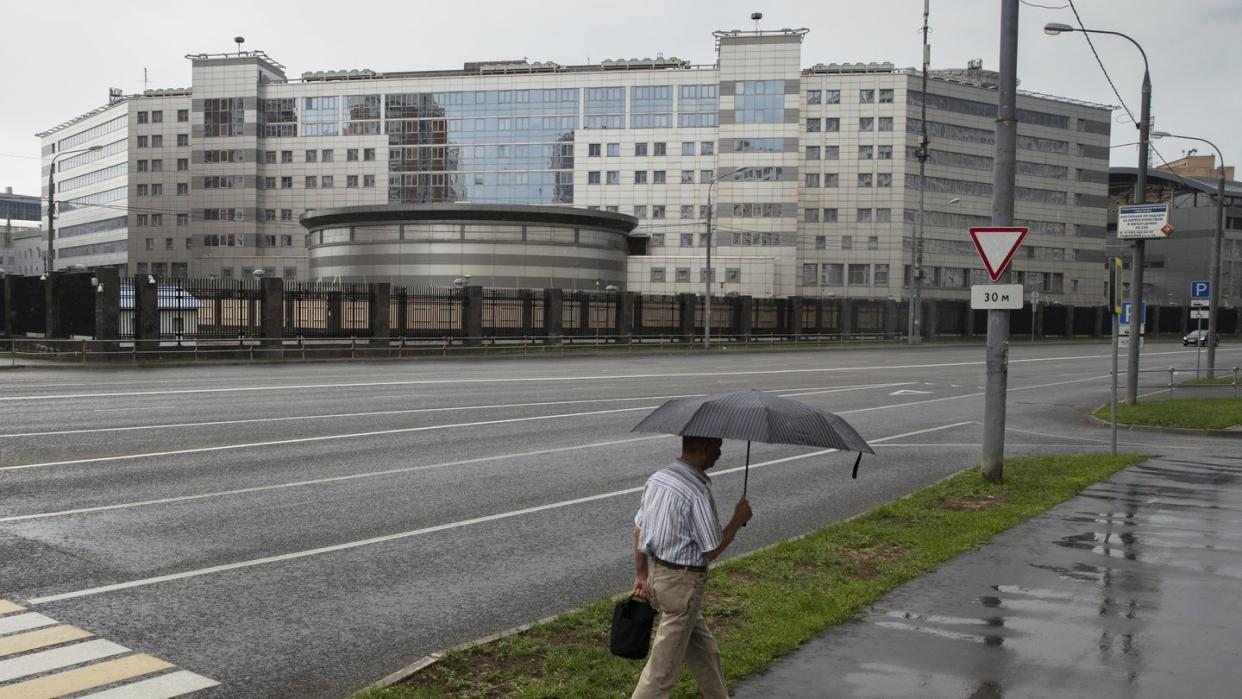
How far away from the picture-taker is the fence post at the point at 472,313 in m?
46.3

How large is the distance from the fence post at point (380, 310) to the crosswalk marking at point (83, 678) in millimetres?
37323

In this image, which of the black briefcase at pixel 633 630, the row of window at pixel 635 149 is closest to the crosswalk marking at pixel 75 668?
the black briefcase at pixel 633 630

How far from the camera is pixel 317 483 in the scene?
39.8ft

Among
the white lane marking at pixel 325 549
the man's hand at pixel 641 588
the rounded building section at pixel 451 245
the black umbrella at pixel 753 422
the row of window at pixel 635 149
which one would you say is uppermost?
the row of window at pixel 635 149

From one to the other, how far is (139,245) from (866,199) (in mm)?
78846

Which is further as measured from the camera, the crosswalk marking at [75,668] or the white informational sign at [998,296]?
the white informational sign at [998,296]

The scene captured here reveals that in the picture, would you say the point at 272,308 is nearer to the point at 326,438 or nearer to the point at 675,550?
the point at 326,438

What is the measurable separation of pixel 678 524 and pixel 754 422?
64 centimetres

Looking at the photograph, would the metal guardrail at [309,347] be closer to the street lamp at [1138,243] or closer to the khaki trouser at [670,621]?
the street lamp at [1138,243]

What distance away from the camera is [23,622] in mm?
6578

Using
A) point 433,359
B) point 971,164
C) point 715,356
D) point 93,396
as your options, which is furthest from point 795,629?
point 971,164

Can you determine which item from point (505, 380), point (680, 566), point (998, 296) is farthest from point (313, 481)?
point (505, 380)

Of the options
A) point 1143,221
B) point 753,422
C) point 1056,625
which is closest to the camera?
point 753,422

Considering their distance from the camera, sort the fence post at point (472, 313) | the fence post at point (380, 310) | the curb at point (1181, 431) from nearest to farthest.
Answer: the curb at point (1181, 431)
the fence post at point (380, 310)
the fence post at point (472, 313)
